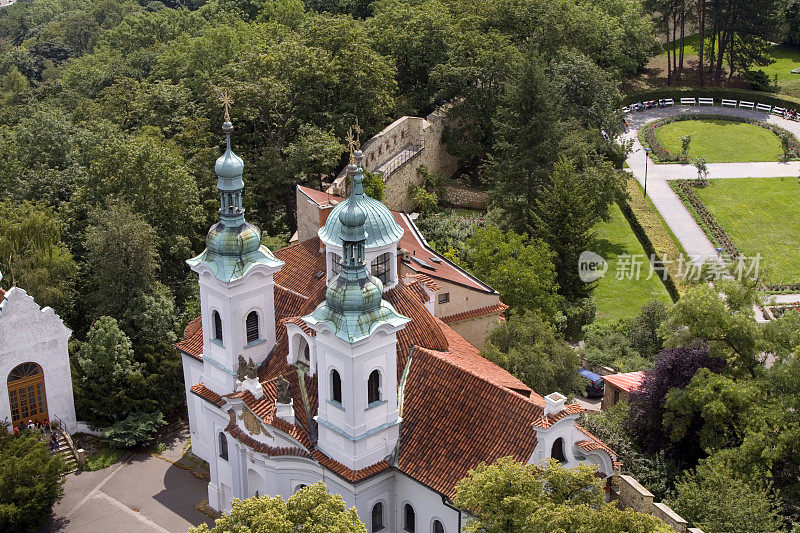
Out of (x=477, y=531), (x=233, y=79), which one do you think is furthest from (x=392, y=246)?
(x=233, y=79)

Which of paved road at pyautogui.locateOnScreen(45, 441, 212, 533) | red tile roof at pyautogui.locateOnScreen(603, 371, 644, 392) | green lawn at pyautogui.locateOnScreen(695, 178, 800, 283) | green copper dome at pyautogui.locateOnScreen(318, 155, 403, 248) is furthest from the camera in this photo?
green lawn at pyautogui.locateOnScreen(695, 178, 800, 283)

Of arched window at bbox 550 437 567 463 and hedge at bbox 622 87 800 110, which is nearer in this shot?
arched window at bbox 550 437 567 463

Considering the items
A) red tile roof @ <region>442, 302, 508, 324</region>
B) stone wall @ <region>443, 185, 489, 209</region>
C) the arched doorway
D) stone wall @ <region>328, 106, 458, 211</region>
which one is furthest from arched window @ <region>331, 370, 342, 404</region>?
stone wall @ <region>443, 185, 489, 209</region>

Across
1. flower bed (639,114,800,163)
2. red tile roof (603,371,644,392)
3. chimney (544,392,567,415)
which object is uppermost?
chimney (544,392,567,415)

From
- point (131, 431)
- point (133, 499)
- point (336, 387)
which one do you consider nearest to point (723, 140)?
point (131, 431)

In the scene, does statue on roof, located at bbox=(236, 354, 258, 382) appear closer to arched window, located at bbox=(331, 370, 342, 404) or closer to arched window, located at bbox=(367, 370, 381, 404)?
arched window, located at bbox=(331, 370, 342, 404)

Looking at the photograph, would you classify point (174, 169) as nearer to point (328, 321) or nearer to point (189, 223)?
point (189, 223)

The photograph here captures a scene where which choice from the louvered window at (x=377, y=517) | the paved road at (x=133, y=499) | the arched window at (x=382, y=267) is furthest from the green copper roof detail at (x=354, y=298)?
the paved road at (x=133, y=499)

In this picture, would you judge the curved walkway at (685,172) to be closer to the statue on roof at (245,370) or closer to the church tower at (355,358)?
the church tower at (355,358)
